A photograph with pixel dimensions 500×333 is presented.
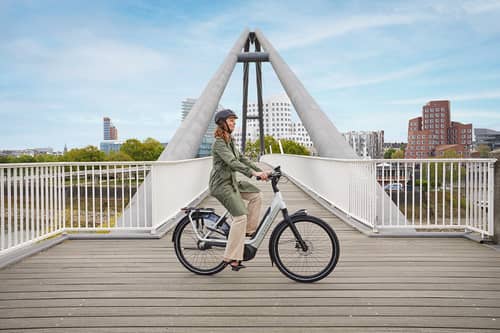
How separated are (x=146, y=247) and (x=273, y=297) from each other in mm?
2398

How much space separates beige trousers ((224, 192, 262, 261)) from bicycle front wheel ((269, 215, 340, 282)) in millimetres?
233

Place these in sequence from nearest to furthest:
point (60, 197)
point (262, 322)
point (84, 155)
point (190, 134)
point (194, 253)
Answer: point (262, 322)
point (194, 253)
point (60, 197)
point (190, 134)
point (84, 155)

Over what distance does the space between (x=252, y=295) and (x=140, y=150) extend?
99.9 m

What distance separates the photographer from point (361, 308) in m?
3.29

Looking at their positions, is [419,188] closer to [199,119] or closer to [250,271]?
[250,271]

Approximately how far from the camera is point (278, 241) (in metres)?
3.86

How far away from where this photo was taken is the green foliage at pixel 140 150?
99.5m

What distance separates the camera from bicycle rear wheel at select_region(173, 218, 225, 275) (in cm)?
414

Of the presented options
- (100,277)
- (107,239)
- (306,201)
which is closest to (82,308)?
(100,277)

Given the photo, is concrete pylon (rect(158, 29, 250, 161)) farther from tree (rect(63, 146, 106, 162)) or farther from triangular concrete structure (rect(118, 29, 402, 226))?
tree (rect(63, 146, 106, 162))

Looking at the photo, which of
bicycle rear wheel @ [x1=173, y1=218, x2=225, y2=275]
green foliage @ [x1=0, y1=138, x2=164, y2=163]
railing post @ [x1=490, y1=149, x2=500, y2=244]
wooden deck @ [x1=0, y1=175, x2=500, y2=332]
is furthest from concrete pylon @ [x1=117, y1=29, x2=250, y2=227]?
green foliage @ [x1=0, y1=138, x2=164, y2=163]

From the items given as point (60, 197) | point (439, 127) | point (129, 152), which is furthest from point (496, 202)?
point (439, 127)

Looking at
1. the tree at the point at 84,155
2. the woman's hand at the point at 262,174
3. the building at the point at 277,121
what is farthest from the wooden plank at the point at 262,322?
the building at the point at 277,121

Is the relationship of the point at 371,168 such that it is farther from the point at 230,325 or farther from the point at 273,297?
the point at 230,325
